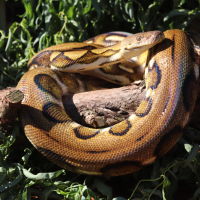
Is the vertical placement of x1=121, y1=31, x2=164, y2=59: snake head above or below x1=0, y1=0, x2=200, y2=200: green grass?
above

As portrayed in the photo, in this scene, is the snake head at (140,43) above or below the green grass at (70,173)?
above

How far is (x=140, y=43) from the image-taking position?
3695 millimetres

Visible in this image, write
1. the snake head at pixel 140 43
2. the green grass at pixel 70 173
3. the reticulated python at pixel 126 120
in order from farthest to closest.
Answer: the snake head at pixel 140 43 → the green grass at pixel 70 173 → the reticulated python at pixel 126 120

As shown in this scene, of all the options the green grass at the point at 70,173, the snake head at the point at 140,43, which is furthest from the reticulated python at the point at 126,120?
the green grass at the point at 70,173

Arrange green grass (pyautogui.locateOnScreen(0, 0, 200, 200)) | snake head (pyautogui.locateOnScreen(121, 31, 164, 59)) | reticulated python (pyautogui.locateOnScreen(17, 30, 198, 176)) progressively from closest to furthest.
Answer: reticulated python (pyautogui.locateOnScreen(17, 30, 198, 176)) < green grass (pyautogui.locateOnScreen(0, 0, 200, 200)) < snake head (pyautogui.locateOnScreen(121, 31, 164, 59))

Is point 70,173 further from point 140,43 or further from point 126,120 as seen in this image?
point 140,43

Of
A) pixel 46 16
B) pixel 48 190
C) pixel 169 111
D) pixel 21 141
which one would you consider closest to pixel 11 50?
pixel 46 16

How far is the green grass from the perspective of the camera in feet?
10.8

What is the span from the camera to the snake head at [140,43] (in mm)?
3596

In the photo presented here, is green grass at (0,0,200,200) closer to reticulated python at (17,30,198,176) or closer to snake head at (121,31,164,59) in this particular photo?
reticulated python at (17,30,198,176)

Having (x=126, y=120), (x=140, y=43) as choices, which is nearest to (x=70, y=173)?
(x=126, y=120)

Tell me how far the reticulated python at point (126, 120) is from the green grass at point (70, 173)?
0.72ft

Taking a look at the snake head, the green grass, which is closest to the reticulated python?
the snake head

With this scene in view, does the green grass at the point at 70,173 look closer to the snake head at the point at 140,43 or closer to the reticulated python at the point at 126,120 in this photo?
the reticulated python at the point at 126,120
